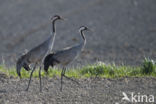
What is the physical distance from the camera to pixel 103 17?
2439 cm

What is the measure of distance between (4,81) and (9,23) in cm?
1421

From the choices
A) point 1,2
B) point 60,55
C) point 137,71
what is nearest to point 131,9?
point 1,2

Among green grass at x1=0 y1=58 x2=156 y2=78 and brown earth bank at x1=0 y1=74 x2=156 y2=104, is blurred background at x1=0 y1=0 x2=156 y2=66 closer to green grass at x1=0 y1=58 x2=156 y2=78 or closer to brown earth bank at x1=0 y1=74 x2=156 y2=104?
green grass at x1=0 y1=58 x2=156 y2=78

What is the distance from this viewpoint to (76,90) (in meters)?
10.3

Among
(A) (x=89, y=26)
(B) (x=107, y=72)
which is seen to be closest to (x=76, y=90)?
(B) (x=107, y=72)

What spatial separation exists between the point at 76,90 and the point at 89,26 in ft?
42.0

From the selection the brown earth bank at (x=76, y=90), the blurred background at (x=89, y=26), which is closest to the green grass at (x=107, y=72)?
the brown earth bank at (x=76, y=90)

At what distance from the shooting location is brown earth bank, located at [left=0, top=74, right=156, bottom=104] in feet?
30.9

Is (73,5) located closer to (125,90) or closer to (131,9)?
(131,9)

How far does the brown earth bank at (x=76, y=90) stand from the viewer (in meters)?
9.43

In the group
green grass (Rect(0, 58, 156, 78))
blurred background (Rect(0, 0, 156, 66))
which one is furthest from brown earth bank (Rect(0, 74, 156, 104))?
blurred background (Rect(0, 0, 156, 66))

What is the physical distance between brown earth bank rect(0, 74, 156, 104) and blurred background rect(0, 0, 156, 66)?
6.02 m

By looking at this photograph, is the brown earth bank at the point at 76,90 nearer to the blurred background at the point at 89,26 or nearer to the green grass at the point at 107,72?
the green grass at the point at 107,72

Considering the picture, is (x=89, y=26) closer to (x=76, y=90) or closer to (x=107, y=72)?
(x=107, y=72)
